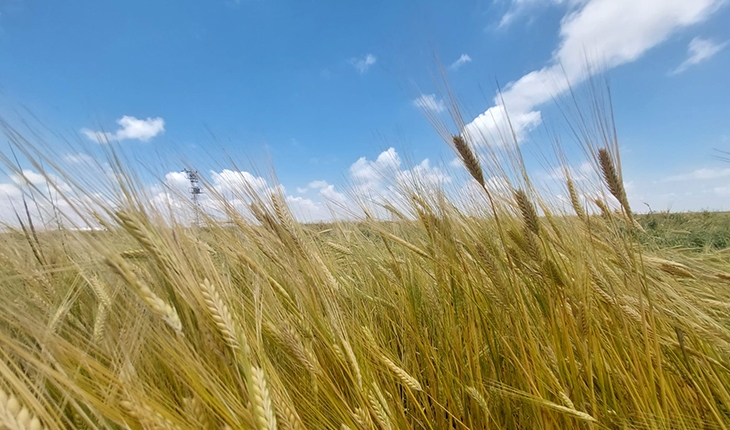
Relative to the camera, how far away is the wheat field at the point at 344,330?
2.17 ft

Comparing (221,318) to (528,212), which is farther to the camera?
(528,212)

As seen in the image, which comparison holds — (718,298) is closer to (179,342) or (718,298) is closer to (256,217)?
(256,217)

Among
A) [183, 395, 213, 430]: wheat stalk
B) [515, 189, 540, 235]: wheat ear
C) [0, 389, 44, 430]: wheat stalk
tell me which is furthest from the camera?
[515, 189, 540, 235]: wheat ear

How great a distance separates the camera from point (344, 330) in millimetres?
979

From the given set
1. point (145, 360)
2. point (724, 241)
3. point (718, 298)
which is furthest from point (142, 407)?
point (724, 241)

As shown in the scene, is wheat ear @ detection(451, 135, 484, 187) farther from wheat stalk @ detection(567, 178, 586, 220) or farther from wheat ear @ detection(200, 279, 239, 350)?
wheat ear @ detection(200, 279, 239, 350)

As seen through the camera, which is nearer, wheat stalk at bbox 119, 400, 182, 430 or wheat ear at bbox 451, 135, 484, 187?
wheat stalk at bbox 119, 400, 182, 430

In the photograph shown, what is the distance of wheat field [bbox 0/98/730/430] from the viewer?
2.17ft

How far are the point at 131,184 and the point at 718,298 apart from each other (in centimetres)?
249

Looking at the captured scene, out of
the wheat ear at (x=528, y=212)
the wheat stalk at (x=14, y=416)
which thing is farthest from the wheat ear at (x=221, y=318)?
the wheat ear at (x=528, y=212)

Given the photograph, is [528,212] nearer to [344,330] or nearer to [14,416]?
[344,330]

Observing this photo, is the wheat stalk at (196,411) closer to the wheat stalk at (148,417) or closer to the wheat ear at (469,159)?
the wheat stalk at (148,417)

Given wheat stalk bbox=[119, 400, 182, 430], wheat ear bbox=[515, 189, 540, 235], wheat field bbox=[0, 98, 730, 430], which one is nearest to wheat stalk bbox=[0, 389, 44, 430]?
wheat field bbox=[0, 98, 730, 430]

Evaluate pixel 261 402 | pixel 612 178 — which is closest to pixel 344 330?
pixel 261 402
